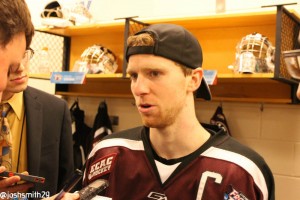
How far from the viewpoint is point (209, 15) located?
2301mm

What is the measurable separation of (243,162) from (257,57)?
919 mm

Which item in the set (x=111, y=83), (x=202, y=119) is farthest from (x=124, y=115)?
(x=202, y=119)

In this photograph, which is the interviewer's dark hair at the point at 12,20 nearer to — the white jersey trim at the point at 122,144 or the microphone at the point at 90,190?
the microphone at the point at 90,190

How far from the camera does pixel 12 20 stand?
70 centimetres

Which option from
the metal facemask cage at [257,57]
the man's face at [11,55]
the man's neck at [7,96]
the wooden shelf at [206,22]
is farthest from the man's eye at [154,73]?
the wooden shelf at [206,22]

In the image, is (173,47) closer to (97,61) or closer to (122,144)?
(122,144)

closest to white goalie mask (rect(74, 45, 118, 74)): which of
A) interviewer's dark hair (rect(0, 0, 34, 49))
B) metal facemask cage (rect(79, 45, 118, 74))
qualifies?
metal facemask cage (rect(79, 45, 118, 74))

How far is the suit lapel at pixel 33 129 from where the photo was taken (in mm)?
1528

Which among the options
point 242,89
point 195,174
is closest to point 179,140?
point 195,174

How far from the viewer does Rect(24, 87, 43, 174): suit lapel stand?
1.53m

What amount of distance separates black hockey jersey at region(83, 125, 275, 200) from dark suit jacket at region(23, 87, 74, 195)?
24 centimetres

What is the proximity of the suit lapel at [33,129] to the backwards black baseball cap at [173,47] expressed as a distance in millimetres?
506

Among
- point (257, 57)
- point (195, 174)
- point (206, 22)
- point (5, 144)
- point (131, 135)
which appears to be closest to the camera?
point (195, 174)

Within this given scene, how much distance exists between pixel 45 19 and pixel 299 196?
2.16 m
